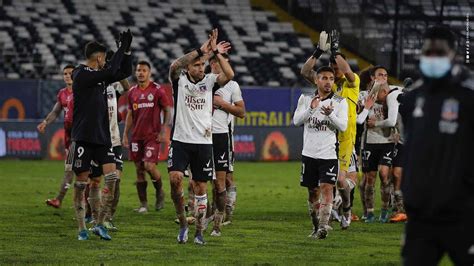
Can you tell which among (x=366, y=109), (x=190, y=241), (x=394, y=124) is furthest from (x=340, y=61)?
(x=190, y=241)

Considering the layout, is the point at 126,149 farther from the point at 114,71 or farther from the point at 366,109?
the point at 114,71

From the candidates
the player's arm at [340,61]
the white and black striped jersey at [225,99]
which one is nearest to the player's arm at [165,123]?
the white and black striped jersey at [225,99]

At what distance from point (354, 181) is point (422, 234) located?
32.4ft

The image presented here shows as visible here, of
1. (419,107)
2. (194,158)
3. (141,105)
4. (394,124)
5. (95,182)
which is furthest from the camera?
(141,105)

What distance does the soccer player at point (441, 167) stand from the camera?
764 centimetres

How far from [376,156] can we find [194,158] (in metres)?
4.84

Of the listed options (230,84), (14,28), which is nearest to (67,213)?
(230,84)

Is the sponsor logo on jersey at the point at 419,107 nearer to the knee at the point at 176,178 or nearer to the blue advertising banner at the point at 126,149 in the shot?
the knee at the point at 176,178

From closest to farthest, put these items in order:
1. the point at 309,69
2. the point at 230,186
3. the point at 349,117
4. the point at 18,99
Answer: the point at 309,69, the point at 349,117, the point at 230,186, the point at 18,99

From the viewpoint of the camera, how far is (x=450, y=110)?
770 cm

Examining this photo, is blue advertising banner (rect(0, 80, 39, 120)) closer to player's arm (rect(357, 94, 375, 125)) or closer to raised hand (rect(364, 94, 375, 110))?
player's arm (rect(357, 94, 375, 125))

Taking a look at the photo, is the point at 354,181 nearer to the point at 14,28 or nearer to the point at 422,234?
the point at 422,234

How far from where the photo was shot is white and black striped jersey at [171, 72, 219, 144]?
14.5 m

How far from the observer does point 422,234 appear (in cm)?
769
